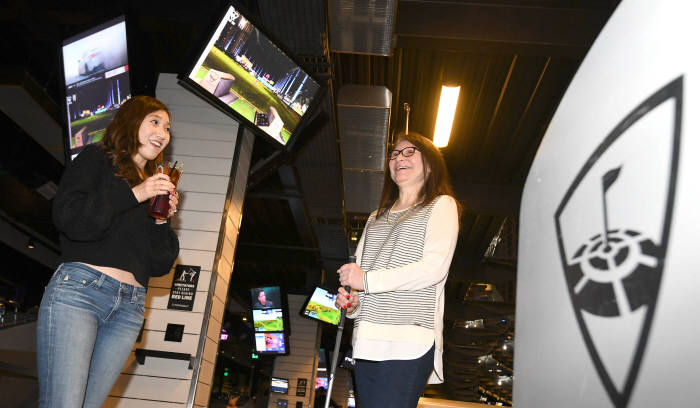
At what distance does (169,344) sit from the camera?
14.3 feet

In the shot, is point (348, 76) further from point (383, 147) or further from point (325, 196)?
point (325, 196)

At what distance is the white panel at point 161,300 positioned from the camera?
448 centimetres

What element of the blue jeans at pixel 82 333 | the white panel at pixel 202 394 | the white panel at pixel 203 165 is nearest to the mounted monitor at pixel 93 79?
the white panel at pixel 203 165

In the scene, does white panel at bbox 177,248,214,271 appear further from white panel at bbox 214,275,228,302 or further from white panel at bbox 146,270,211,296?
white panel at bbox 214,275,228,302

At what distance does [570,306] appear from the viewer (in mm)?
576

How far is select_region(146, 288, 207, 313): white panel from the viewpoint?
4.48 metres

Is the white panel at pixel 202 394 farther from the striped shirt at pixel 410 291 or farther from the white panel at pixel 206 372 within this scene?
the striped shirt at pixel 410 291

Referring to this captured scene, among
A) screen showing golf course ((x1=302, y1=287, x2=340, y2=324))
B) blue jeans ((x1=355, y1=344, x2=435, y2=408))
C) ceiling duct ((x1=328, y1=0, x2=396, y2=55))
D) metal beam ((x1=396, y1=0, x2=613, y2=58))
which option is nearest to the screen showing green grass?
screen showing golf course ((x1=302, y1=287, x2=340, y2=324))

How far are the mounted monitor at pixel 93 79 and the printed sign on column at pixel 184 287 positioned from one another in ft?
4.33

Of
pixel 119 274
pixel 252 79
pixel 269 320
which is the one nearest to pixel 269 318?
pixel 269 320

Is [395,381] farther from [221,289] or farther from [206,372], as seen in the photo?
[221,289]

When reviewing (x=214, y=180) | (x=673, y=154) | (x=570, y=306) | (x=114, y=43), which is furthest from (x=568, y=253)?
(x=214, y=180)

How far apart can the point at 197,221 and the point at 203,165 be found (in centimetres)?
59

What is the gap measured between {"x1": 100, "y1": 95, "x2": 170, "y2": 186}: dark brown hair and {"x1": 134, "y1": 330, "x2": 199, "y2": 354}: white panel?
2475 millimetres
